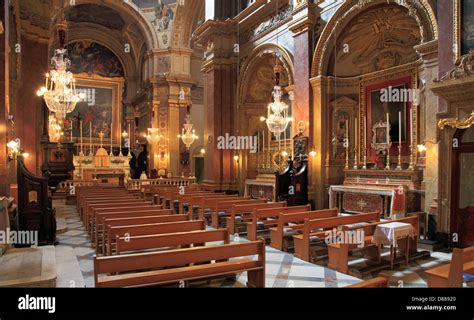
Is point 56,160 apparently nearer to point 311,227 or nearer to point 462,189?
point 311,227

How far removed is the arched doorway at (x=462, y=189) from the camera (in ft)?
21.5

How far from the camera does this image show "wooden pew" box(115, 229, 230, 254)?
4285 millimetres

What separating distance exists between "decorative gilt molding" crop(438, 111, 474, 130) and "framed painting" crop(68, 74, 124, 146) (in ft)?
71.9

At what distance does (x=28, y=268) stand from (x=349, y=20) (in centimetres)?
909

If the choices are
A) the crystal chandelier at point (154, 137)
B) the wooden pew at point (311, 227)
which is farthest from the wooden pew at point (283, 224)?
the crystal chandelier at point (154, 137)

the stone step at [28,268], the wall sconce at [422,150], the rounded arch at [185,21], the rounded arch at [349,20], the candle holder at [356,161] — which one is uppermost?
the rounded arch at [185,21]

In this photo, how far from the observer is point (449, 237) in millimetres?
6684

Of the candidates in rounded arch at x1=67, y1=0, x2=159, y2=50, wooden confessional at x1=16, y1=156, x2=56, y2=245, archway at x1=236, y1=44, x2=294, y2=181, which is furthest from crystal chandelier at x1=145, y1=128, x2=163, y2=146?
wooden confessional at x1=16, y1=156, x2=56, y2=245

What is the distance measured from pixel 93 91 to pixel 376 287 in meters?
24.8

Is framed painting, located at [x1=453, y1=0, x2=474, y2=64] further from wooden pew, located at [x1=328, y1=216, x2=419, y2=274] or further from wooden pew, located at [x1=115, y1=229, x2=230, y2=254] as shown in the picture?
wooden pew, located at [x1=115, y1=229, x2=230, y2=254]

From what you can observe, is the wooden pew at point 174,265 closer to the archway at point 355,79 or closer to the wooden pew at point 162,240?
the wooden pew at point 162,240

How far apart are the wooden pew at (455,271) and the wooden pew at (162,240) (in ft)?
7.88

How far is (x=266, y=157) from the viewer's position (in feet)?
46.9

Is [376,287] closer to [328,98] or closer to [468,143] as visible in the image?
[468,143]
